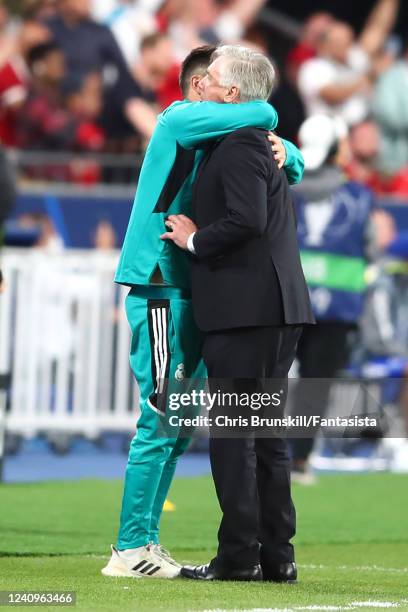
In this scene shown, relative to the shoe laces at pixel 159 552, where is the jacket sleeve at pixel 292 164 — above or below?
above

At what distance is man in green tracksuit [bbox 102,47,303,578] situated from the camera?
21.7ft

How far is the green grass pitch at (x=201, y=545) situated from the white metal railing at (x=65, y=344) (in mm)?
2040

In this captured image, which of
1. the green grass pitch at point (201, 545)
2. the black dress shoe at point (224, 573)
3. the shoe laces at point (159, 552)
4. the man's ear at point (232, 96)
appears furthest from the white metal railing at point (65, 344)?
the man's ear at point (232, 96)

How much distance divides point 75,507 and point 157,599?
425 centimetres

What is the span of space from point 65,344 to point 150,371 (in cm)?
733

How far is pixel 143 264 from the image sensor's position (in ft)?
21.8

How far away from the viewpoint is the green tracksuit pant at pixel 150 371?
6629 millimetres

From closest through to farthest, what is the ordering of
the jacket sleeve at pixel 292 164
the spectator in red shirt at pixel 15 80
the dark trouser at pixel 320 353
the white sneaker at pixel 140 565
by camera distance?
1. the white sneaker at pixel 140 565
2. the jacket sleeve at pixel 292 164
3. the dark trouser at pixel 320 353
4. the spectator in red shirt at pixel 15 80

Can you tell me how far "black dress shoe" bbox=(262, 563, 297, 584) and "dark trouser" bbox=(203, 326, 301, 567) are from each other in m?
0.03

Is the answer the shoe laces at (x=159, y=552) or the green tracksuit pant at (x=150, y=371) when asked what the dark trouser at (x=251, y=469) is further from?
the shoe laces at (x=159, y=552)

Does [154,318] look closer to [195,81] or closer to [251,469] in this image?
[251,469]

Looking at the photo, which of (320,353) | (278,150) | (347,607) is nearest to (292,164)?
(278,150)

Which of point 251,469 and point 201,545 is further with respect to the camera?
point 201,545

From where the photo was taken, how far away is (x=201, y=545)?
27.5ft
